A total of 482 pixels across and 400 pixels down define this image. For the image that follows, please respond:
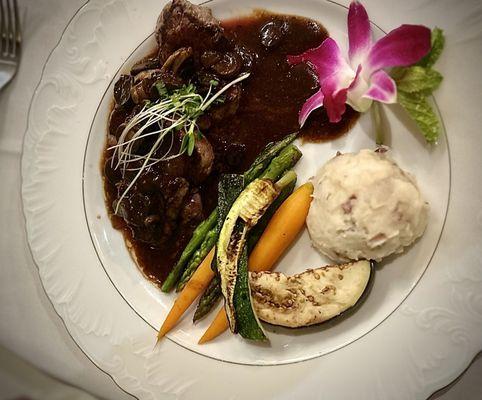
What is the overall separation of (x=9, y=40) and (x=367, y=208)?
11.0 ft

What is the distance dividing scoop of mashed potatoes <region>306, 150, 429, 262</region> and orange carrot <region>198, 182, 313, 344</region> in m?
0.16

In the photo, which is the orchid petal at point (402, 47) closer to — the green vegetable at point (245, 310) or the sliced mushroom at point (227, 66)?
the sliced mushroom at point (227, 66)

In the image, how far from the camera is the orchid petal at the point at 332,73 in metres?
3.59

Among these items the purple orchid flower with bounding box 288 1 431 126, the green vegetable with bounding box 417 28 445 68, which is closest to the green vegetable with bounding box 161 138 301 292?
the purple orchid flower with bounding box 288 1 431 126

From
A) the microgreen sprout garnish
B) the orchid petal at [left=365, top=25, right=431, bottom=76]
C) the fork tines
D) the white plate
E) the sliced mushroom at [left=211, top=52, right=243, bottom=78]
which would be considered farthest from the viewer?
the fork tines

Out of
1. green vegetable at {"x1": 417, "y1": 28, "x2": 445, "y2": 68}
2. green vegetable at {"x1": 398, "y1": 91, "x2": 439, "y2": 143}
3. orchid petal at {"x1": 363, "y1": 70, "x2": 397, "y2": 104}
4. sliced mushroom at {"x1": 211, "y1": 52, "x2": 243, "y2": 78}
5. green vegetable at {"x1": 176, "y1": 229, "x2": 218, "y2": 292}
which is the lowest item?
green vegetable at {"x1": 176, "y1": 229, "x2": 218, "y2": 292}

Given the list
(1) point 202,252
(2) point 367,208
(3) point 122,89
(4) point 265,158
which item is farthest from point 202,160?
(2) point 367,208

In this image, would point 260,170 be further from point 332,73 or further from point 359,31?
point 359,31

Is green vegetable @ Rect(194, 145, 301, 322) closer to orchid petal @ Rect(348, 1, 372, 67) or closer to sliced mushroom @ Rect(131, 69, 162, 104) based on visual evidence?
orchid petal @ Rect(348, 1, 372, 67)

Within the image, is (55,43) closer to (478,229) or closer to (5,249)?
(5,249)

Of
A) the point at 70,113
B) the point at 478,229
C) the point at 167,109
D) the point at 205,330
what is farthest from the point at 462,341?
the point at 70,113

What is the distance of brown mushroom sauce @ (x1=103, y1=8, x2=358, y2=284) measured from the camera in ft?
12.8

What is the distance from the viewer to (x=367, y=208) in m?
3.42

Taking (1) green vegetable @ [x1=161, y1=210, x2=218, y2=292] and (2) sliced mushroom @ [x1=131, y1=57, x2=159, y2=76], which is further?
(2) sliced mushroom @ [x1=131, y1=57, x2=159, y2=76]
